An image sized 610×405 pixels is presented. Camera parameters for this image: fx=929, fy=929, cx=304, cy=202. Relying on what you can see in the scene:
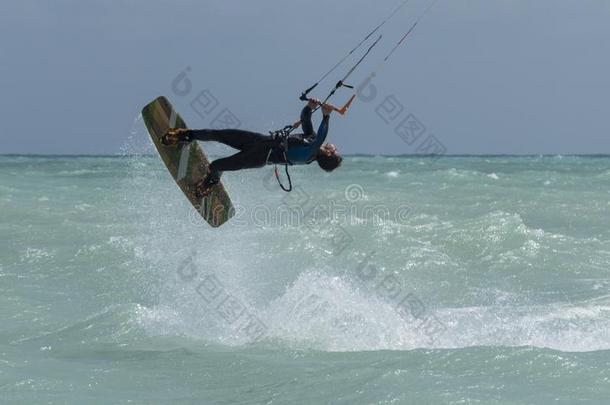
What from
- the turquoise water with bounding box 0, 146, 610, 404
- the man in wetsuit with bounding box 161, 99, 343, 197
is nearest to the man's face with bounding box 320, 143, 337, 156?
the man in wetsuit with bounding box 161, 99, 343, 197

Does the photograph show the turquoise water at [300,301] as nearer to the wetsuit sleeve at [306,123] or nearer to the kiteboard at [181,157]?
the kiteboard at [181,157]

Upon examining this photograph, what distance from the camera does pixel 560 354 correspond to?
786 cm

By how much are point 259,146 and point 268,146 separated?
10 centimetres

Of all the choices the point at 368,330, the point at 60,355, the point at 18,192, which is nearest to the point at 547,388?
the point at 368,330

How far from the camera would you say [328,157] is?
31.4 ft

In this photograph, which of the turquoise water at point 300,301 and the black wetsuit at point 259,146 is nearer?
the turquoise water at point 300,301

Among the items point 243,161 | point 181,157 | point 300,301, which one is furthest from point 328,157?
point 181,157

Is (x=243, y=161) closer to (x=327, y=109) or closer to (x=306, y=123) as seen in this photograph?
(x=306, y=123)

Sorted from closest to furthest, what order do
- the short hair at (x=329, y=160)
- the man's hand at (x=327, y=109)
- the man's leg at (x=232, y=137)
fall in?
the man's hand at (x=327, y=109)
the short hair at (x=329, y=160)
the man's leg at (x=232, y=137)

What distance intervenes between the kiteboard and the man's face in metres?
1.75

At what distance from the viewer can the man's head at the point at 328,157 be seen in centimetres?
959

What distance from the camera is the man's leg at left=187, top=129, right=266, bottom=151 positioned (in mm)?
9750

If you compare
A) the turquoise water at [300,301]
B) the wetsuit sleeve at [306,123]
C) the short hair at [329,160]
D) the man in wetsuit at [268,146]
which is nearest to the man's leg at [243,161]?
the man in wetsuit at [268,146]

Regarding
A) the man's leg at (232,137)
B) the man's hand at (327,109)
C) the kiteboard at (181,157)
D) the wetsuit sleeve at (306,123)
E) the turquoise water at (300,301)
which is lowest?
the turquoise water at (300,301)
